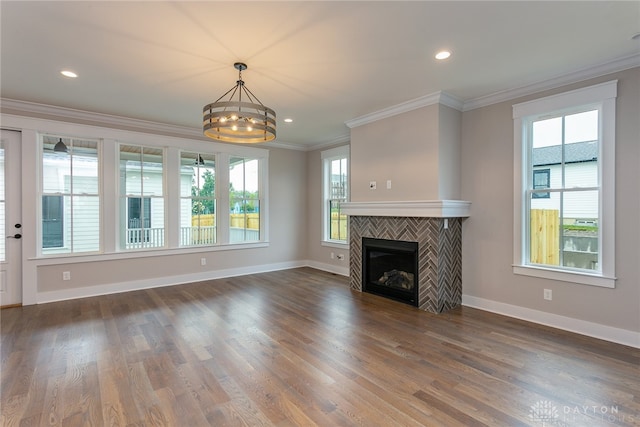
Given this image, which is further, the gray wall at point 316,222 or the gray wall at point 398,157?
the gray wall at point 316,222

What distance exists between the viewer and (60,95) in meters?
3.91

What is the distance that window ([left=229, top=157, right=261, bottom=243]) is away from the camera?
6113 millimetres

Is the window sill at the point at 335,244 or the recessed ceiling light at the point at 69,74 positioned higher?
the recessed ceiling light at the point at 69,74

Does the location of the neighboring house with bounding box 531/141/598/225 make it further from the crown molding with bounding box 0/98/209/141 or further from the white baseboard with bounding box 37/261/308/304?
the crown molding with bounding box 0/98/209/141

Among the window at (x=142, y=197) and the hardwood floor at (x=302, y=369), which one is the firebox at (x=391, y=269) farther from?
the window at (x=142, y=197)

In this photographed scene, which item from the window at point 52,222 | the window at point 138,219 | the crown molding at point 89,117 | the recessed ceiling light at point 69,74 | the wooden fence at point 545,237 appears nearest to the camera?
the recessed ceiling light at point 69,74

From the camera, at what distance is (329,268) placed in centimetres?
645

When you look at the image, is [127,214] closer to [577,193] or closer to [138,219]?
[138,219]

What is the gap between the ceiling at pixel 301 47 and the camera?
228 cm

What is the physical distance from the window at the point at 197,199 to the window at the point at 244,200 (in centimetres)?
36

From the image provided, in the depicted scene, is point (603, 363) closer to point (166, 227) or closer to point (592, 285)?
point (592, 285)

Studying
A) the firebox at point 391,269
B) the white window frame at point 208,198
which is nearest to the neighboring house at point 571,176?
the firebox at point 391,269

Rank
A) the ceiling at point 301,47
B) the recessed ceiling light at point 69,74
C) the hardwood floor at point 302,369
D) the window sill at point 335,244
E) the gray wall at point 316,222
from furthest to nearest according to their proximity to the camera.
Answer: the gray wall at point 316,222, the window sill at point 335,244, the recessed ceiling light at point 69,74, the ceiling at point 301,47, the hardwood floor at point 302,369

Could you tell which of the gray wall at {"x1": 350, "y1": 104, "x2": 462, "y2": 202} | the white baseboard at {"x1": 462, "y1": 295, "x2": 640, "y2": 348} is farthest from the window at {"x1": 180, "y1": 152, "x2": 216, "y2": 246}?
the white baseboard at {"x1": 462, "y1": 295, "x2": 640, "y2": 348}
